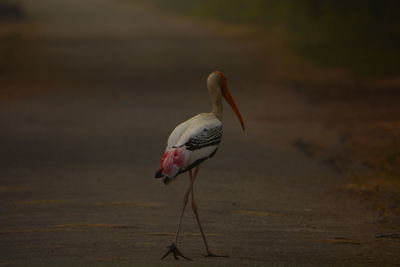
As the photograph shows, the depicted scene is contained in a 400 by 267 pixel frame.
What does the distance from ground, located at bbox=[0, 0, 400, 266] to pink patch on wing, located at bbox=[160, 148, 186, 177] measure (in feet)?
1.87

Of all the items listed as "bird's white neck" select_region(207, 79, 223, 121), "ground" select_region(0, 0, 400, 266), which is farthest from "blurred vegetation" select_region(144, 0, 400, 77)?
"bird's white neck" select_region(207, 79, 223, 121)

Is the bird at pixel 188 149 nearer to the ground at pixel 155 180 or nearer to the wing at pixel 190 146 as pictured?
the wing at pixel 190 146

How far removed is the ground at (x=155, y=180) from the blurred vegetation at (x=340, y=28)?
2274 millimetres

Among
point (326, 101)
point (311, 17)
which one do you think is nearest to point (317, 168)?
point (326, 101)

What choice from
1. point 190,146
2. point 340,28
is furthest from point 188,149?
point 340,28

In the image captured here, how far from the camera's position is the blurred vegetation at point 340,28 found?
22.5 metres

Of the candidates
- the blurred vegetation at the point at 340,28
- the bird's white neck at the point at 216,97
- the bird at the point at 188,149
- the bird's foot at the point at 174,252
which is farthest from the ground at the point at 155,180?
the blurred vegetation at the point at 340,28

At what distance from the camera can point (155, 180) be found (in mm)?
9344

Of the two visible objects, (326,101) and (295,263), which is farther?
(326,101)

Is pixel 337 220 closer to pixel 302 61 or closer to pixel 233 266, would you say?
pixel 233 266

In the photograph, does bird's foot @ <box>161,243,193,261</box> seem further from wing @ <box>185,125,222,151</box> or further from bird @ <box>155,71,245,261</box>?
wing @ <box>185,125,222,151</box>

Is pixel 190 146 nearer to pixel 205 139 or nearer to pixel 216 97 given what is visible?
pixel 205 139

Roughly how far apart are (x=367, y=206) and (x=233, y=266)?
9.73 feet

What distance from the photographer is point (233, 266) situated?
5.91 meters
